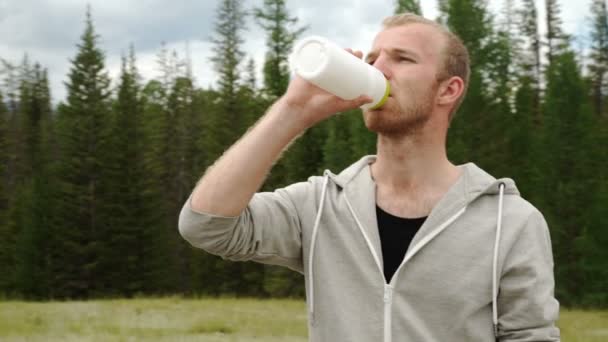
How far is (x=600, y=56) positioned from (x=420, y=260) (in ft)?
139

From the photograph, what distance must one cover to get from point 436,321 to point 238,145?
38.5 inches

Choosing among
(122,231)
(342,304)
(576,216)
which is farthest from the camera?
(122,231)

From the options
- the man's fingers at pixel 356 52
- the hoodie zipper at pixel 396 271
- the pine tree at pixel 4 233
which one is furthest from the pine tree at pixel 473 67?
the man's fingers at pixel 356 52

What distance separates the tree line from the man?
27.7 metres

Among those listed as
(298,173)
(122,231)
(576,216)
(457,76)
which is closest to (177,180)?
(122,231)

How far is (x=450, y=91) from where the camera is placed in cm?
333

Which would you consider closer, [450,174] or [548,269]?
[548,269]

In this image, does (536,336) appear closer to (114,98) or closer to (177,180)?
(114,98)

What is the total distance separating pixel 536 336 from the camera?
8.97 ft

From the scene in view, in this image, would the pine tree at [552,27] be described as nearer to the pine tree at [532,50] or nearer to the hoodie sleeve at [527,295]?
the pine tree at [532,50]

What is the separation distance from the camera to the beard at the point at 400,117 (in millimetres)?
2971

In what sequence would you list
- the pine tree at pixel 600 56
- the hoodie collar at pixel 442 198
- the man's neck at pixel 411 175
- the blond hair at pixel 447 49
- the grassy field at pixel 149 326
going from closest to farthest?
the hoodie collar at pixel 442 198
the man's neck at pixel 411 175
the blond hair at pixel 447 49
the grassy field at pixel 149 326
the pine tree at pixel 600 56

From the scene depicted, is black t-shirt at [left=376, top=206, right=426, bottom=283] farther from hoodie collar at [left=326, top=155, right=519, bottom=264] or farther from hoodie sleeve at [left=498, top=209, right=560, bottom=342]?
hoodie sleeve at [left=498, top=209, right=560, bottom=342]

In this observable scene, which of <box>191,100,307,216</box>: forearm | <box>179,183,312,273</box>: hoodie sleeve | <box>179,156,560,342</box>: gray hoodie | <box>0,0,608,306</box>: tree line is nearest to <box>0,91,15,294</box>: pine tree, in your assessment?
<box>0,0,608,306</box>: tree line
